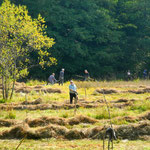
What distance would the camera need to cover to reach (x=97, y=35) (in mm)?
43125

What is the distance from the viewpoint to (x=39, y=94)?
70.3 ft

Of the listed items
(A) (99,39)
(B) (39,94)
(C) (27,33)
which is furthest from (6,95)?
(A) (99,39)

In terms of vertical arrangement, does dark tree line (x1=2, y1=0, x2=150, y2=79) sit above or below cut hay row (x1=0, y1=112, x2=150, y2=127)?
above

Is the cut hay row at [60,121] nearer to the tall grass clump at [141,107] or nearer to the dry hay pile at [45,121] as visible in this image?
the dry hay pile at [45,121]

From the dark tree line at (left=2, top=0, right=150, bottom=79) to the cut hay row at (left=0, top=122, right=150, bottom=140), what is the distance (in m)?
29.8

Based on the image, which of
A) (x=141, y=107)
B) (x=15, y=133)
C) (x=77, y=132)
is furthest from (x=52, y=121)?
(x=141, y=107)

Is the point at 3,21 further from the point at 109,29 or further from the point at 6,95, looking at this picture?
the point at 109,29

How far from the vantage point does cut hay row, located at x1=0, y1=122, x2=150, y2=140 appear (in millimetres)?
10086

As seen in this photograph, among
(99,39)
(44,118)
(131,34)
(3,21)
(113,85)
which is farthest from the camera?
(131,34)

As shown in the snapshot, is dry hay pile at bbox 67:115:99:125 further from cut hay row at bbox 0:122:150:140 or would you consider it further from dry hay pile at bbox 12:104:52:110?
dry hay pile at bbox 12:104:52:110

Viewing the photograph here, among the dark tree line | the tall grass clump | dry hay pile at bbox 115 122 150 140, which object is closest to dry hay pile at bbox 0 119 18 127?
dry hay pile at bbox 115 122 150 140

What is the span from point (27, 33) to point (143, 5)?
27.4 meters

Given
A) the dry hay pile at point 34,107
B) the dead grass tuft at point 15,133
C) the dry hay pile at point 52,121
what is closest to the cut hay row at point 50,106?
the dry hay pile at point 34,107

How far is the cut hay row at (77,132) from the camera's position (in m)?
10.1
